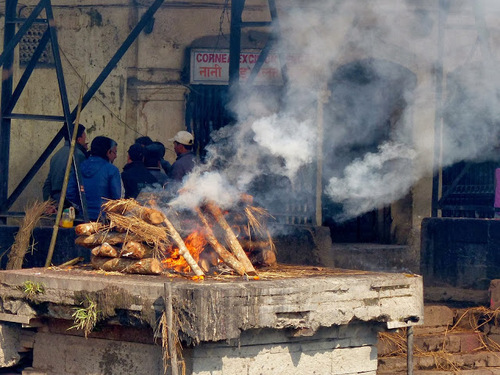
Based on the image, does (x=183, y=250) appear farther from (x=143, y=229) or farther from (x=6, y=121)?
(x=6, y=121)

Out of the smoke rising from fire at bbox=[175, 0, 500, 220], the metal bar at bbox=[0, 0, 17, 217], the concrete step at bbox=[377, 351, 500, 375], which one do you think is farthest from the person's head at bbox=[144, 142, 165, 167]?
the concrete step at bbox=[377, 351, 500, 375]

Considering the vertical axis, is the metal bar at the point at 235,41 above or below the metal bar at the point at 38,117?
above

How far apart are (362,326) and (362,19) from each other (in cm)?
611

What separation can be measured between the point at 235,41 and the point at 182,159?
5.12 feet

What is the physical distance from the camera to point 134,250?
712 centimetres

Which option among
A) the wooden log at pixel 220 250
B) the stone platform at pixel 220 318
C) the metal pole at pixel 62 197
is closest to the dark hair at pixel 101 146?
the metal pole at pixel 62 197

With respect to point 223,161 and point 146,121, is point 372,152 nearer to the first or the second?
point 146,121

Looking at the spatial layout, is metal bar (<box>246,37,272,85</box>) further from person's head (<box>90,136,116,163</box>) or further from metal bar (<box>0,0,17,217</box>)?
metal bar (<box>0,0,17,217</box>)

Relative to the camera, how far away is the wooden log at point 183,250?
7.04 meters

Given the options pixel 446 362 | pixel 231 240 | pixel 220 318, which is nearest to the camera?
pixel 220 318

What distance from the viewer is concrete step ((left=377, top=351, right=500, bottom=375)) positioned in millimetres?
8328

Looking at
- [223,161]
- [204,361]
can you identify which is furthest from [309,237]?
[204,361]

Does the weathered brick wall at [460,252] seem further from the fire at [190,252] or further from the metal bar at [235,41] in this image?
the fire at [190,252]

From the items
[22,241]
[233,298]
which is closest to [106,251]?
[233,298]
